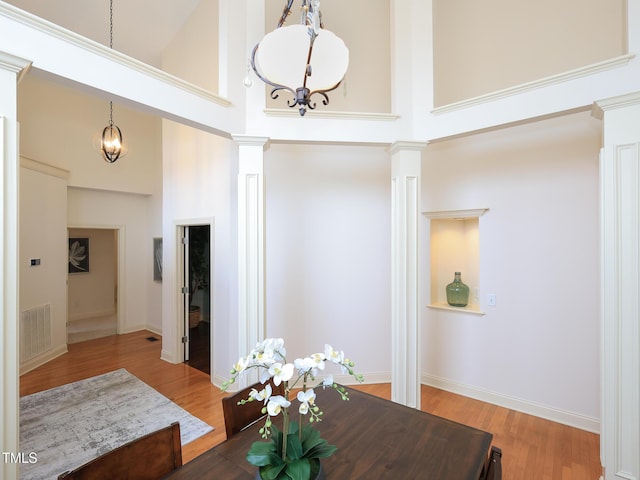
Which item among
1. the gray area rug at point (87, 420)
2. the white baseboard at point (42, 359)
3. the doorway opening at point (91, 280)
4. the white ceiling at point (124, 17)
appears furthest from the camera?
the doorway opening at point (91, 280)

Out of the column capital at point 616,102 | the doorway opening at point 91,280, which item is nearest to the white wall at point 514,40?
the column capital at point 616,102

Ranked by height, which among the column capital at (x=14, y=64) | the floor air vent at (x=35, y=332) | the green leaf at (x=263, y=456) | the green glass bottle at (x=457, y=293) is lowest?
the floor air vent at (x=35, y=332)

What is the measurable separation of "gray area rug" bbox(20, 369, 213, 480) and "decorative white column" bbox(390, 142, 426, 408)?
185cm

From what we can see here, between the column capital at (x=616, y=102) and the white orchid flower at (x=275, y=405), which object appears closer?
the white orchid flower at (x=275, y=405)

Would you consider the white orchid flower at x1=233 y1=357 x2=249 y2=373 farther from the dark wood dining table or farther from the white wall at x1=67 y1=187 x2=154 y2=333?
the white wall at x1=67 y1=187 x2=154 y2=333

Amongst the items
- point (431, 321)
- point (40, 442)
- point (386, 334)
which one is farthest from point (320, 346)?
point (40, 442)

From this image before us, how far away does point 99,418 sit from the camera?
3064 millimetres

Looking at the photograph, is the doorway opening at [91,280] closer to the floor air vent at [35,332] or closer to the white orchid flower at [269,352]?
the floor air vent at [35,332]

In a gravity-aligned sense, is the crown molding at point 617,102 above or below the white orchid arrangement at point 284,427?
above

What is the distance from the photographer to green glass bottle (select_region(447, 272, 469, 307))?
3.54 metres

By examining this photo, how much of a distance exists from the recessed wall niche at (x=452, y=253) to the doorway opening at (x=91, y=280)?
6.20m

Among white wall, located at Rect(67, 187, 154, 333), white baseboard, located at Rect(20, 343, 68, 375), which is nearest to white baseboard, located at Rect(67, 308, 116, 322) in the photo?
white wall, located at Rect(67, 187, 154, 333)

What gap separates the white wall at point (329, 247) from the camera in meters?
3.74

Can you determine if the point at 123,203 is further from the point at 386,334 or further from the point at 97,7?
the point at 386,334
